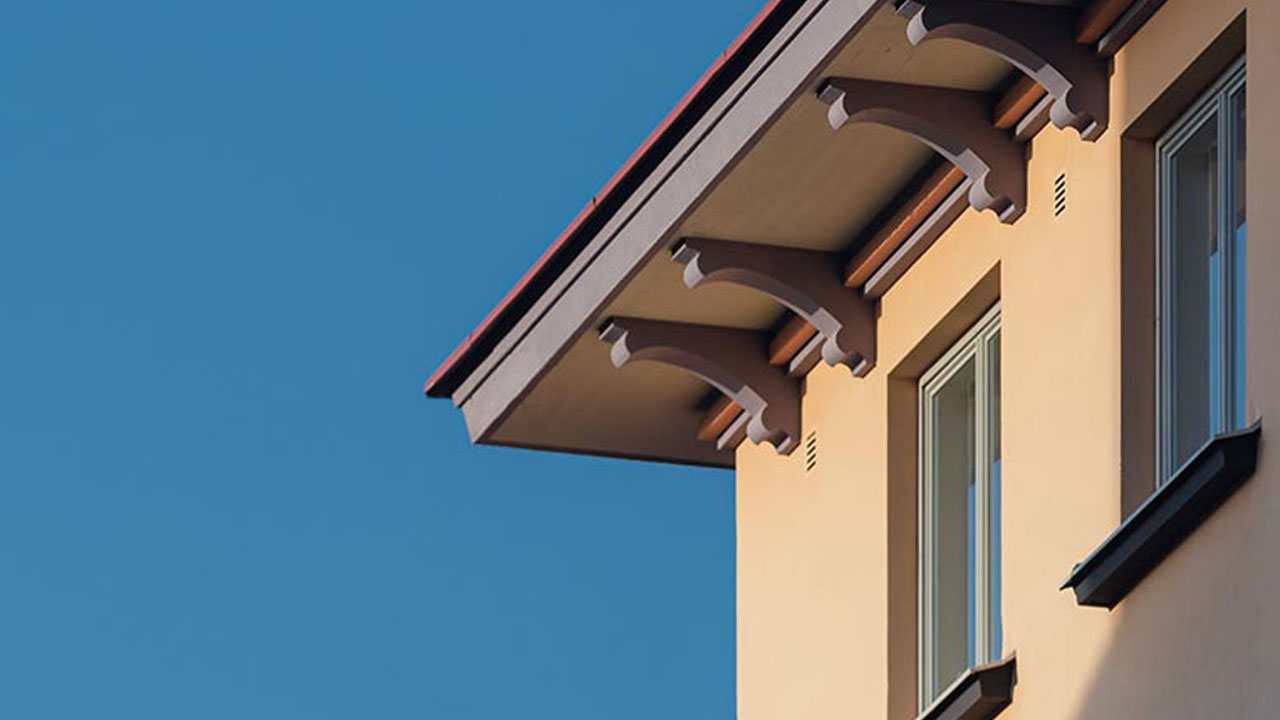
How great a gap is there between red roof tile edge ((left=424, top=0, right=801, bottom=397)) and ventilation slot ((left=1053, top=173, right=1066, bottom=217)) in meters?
1.14

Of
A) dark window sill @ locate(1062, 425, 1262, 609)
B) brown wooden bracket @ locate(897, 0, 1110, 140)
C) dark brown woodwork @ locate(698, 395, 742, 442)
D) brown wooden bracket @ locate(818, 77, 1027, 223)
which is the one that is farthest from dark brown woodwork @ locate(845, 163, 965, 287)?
dark window sill @ locate(1062, 425, 1262, 609)

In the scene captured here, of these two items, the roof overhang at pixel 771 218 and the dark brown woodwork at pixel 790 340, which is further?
the dark brown woodwork at pixel 790 340

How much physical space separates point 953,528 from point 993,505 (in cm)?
44

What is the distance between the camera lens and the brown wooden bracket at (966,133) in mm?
12672

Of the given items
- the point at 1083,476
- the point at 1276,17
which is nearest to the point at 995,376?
the point at 1083,476

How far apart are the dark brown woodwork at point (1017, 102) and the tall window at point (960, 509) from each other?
839 mm

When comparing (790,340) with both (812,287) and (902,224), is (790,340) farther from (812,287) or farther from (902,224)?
(902,224)

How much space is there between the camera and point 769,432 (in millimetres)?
14789

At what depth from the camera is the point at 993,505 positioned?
43.4 feet

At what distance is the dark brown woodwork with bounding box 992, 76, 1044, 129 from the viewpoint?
12617 mm

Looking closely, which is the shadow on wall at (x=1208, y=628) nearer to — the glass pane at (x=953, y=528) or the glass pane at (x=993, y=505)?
the glass pane at (x=993, y=505)

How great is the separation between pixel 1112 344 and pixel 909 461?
7.00 feet

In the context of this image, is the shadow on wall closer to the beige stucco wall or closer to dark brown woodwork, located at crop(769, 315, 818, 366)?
the beige stucco wall

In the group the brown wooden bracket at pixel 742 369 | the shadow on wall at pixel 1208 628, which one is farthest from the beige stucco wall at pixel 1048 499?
the brown wooden bracket at pixel 742 369
